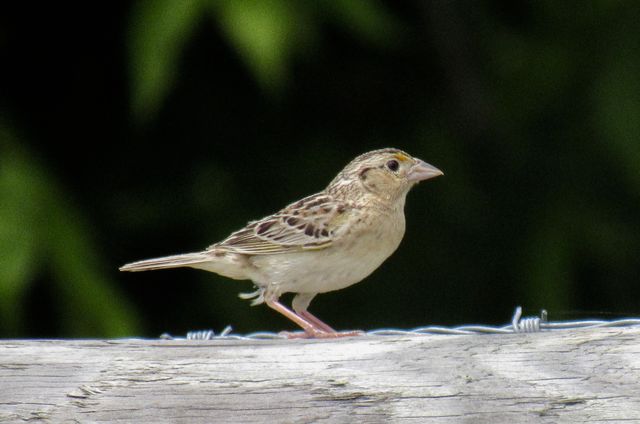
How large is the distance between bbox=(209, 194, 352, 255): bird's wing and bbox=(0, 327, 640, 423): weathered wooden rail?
1680mm

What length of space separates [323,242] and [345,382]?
1773 millimetres

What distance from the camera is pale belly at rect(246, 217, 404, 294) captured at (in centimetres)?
388

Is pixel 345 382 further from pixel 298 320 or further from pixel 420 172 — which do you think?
pixel 420 172

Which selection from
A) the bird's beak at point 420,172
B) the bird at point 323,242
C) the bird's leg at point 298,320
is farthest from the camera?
the bird's beak at point 420,172

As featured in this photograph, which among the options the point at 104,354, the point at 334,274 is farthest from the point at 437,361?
the point at 334,274

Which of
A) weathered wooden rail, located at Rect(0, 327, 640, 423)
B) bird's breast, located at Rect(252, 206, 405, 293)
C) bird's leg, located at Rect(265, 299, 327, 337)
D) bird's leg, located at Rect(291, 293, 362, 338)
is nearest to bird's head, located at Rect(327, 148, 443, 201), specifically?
bird's breast, located at Rect(252, 206, 405, 293)

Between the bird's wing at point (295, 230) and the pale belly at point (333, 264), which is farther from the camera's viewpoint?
the bird's wing at point (295, 230)

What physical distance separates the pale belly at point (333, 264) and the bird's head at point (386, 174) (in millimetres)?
297

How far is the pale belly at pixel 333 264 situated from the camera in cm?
388

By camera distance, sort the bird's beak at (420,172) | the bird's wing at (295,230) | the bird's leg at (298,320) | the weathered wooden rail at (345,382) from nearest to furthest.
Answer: the weathered wooden rail at (345,382)
the bird's leg at (298,320)
the bird's wing at (295,230)
the bird's beak at (420,172)

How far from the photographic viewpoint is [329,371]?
223 centimetres

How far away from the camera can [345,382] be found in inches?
86.8

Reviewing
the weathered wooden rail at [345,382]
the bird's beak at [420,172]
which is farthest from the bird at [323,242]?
the weathered wooden rail at [345,382]

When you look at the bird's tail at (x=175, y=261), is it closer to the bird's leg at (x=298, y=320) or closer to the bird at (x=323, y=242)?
the bird at (x=323, y=242)
